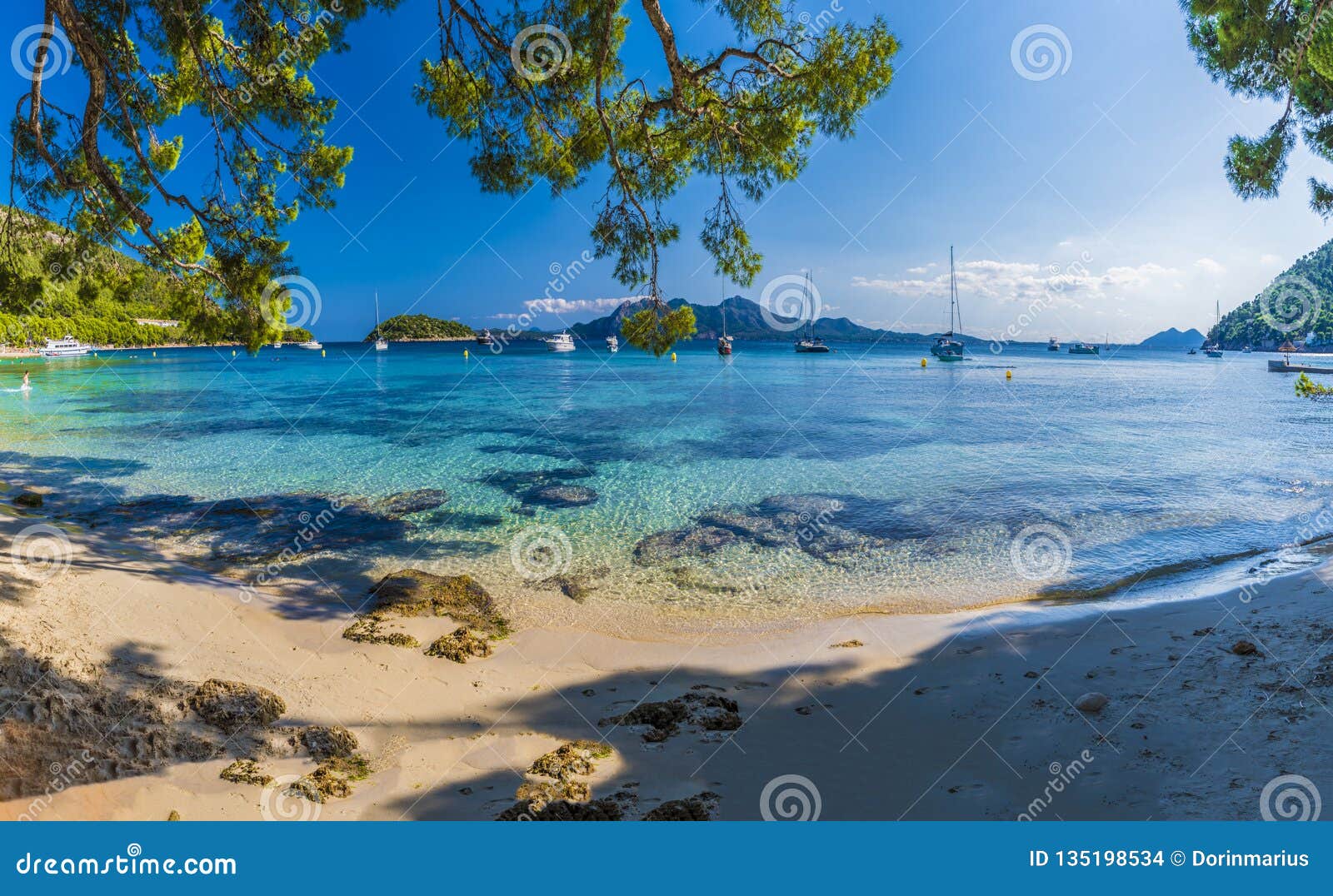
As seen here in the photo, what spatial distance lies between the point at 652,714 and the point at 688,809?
57.6 inches

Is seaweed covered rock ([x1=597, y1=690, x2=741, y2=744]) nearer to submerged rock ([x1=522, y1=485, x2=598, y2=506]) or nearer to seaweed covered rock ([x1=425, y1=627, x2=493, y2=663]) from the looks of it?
seaweed covered rock ([x1=425, y1=627, x2=493, y2=663])

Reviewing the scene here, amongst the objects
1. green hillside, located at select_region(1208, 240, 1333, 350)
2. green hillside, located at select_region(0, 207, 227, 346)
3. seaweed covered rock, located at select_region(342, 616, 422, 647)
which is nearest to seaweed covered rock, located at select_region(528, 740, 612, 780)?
seaweed covered rock, located at select_region(342, 616, 422, 647)

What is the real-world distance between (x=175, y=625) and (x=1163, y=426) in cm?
3397

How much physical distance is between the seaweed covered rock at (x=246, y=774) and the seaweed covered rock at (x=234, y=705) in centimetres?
50

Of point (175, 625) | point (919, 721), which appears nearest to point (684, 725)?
point (919, 721)

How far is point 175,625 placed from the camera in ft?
20.0

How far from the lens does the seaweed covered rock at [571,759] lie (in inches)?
170

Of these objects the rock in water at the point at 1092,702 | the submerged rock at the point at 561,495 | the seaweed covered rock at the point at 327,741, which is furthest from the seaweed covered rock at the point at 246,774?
the submerged rock at the point at 561,495

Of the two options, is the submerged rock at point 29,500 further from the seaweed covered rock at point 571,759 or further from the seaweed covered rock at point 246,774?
the seaweed covered rock at point 571,759

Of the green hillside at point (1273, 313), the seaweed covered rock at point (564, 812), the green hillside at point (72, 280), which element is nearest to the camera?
the seaweed covered rock at point (564, 812)

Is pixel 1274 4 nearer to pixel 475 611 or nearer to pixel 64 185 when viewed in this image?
pixel 475 611

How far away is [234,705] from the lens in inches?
188

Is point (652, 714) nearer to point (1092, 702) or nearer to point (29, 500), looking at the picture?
point (1092, 702)

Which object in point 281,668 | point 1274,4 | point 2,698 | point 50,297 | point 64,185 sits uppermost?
point 1274,4
